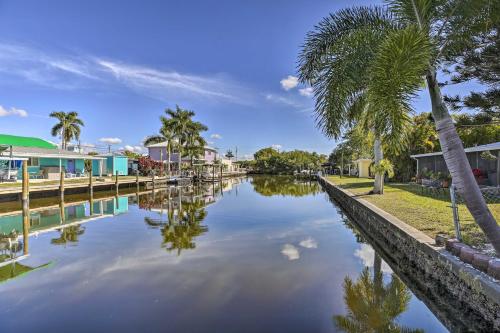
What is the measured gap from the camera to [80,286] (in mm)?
6512

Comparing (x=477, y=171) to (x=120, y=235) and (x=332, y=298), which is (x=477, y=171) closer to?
(x=332, y=298)

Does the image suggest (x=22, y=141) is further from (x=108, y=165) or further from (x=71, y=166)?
(x=108, y=165)

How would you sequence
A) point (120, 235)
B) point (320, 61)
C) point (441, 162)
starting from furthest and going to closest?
point (441, 162), point (120, 235), point (320, 61)

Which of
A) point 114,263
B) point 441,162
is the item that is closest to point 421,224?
point 114,263

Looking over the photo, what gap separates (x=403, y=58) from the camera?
4441mm

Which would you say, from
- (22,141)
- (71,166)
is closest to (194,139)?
(71,166)

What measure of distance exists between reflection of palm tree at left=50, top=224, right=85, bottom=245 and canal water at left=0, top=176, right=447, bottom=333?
39mm

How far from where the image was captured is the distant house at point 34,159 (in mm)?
23188

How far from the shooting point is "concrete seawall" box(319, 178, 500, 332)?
425cm

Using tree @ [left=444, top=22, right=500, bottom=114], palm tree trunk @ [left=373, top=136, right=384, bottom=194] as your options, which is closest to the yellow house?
palm tree trunk @ [left=373, top=136, right=384, bottom=194]

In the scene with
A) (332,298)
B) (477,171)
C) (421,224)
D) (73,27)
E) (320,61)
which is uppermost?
(73,27)

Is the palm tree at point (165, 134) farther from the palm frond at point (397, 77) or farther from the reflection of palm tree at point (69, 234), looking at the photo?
the palm frond at point (397, 77)

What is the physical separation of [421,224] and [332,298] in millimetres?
3892

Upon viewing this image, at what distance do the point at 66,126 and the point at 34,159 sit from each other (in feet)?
50.8
